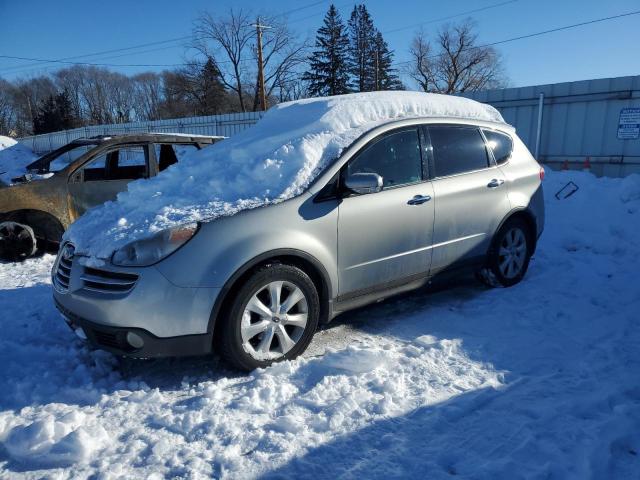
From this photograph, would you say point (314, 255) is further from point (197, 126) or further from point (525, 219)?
point (197, 126)

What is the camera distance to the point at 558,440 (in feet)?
7.82

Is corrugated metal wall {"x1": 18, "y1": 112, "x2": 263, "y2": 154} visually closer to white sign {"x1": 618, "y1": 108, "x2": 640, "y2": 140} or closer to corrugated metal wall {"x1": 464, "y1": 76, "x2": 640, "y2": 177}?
corrugated metal wall {"x1": 464, "y1": 76, "x2": 640, "y2": 177}

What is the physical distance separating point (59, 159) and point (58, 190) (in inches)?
27.7

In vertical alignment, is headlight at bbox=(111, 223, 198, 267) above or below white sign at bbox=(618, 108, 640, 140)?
below

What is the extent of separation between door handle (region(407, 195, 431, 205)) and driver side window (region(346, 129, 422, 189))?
144 mm

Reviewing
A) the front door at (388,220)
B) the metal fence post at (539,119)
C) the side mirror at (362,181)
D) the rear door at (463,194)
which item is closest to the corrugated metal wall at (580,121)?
the metal fence post at (539,119)

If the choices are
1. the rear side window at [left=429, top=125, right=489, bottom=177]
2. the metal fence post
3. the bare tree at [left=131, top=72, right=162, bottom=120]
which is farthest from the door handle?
the bare tree at [left=131, top=72, right=162, bottom=120]

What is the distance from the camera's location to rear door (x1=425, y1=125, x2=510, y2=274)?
401cm

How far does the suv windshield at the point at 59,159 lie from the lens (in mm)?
6273

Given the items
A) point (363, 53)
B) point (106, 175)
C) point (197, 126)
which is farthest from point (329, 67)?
point (106, 175)

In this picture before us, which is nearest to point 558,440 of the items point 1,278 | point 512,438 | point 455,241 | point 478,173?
point 512,438

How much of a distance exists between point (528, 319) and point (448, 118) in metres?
1.92

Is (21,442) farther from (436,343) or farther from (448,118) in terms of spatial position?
(448,118)

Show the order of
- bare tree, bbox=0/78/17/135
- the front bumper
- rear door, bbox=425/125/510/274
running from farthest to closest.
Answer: bare tree, bbox=0/78/17/135 → rear door, bbox=425/125/510/274 → the front bumper
